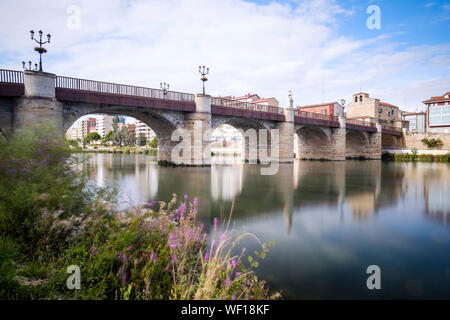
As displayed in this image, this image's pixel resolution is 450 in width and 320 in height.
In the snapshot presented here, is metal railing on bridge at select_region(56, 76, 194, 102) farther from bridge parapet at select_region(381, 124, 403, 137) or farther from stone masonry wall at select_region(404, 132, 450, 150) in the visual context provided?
stone masonry wall at select_region(404, 132, 450, 150)

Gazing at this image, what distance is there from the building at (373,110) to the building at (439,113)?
485 cm

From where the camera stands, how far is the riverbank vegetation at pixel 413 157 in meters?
35.2

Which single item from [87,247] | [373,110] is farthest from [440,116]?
[87,247]

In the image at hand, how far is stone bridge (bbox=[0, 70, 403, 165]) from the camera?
13.3 meters

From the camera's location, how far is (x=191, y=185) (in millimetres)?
13320

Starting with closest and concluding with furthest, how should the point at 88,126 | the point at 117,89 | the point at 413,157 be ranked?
the point at 117,89
the point at 413,157
the point at 88,126

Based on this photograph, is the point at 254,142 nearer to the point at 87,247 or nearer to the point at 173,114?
the point at 173,114

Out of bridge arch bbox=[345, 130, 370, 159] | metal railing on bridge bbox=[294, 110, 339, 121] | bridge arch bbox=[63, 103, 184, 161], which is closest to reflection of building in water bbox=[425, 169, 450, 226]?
bridge arch bbox=[63, 103, 184, 161]

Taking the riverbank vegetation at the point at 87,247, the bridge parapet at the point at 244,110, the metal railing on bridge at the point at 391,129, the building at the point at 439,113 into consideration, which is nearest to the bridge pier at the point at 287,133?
the bridge parapet at the point at 244,110

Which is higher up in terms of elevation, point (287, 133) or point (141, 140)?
point (141, 140)

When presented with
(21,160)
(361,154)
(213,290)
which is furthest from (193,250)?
(361,154)

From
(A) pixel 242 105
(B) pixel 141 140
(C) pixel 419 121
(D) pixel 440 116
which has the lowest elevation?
(A) pixel 242 105

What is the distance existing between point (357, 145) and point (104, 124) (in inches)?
4650

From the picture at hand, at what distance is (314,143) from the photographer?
3934 centimetres
